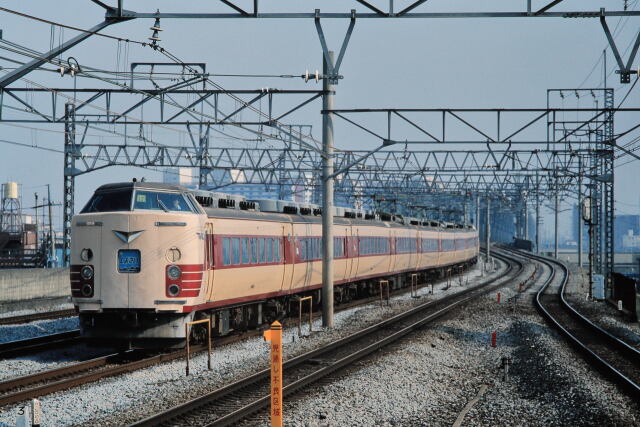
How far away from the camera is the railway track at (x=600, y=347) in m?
17.6

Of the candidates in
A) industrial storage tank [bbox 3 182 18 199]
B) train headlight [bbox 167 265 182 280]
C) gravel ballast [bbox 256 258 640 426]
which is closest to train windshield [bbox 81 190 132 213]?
train headlight [bbox 167 265 182 280]

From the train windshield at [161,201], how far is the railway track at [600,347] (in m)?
9.93

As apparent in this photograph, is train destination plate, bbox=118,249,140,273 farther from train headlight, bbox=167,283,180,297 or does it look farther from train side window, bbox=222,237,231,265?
train side window, bbox=222,237,231,265

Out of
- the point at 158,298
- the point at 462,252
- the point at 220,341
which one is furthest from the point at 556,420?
the point at 462,252

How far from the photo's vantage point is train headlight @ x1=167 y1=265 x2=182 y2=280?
17953 mm

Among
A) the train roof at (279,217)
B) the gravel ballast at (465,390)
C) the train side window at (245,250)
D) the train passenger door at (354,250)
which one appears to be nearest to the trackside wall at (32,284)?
the train roof at (279,217)

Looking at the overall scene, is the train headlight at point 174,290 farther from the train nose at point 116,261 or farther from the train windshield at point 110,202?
the train windshield at point 110,202

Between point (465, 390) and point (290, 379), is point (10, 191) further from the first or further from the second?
point (465, 390)

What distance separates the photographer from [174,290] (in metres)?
17.9

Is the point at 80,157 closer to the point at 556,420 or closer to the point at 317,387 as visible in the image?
the point at 317,387

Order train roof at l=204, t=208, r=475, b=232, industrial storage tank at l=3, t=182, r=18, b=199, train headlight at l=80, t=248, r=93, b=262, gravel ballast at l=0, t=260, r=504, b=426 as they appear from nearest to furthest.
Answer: gravel ballast at l=0, t=260, r=504, b=426 < train headlight at l=80, t=248, r=93, b=262 < train roof at l=204, t=208, r=475, b=232 < industrial storage tank at l=3, t=182, r=18, b=199

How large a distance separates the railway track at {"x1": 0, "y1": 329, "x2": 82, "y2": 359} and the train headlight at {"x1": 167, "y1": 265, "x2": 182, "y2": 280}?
12.9ft

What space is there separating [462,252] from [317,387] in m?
52.0

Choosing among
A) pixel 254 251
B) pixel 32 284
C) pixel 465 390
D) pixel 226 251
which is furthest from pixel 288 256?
pixel 32 284
